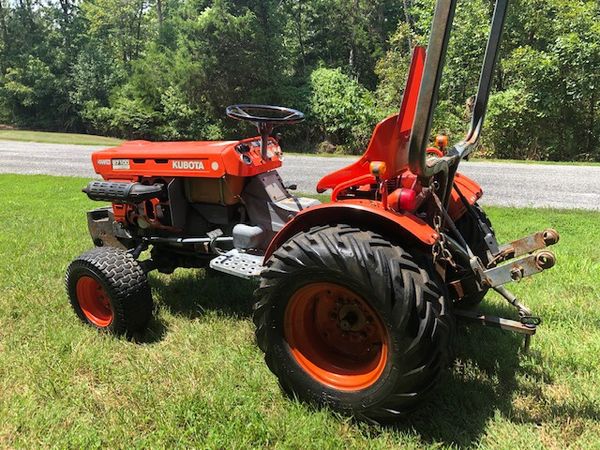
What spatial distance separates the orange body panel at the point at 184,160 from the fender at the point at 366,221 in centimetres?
90

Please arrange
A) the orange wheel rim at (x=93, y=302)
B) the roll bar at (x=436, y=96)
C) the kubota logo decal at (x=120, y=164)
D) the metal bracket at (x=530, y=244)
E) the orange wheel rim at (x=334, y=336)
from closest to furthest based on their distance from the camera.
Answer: the roll bar at (x=436, y=96), the orange wheel rim at (x=334, y=336), the metal bracket at (x=530, y=244), the orange wheel rim at (x=93, y=302), the kubota logo decal at (x=120, y=164)

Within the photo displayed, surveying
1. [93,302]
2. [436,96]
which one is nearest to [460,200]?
[436,96]

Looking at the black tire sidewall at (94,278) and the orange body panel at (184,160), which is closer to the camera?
the black tire sidewall at (94,278)

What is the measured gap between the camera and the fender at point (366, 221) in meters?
2.32

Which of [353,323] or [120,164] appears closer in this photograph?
[353,323]

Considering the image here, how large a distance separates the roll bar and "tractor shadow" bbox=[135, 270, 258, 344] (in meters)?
1.86

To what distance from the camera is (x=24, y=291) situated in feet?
13.6

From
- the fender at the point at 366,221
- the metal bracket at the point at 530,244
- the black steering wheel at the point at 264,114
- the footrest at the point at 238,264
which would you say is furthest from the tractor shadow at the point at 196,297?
the metal bracket at the point at 530,244

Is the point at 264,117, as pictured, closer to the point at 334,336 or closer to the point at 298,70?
the point at 334,336

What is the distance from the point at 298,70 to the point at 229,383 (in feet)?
76.7

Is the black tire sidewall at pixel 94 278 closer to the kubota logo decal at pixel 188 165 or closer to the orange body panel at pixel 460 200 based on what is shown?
the kubota logo decal at pixel 188 165

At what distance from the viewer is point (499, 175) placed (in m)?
11.0

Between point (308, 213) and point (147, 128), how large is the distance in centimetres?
2204

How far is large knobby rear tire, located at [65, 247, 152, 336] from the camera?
3.27 meters
